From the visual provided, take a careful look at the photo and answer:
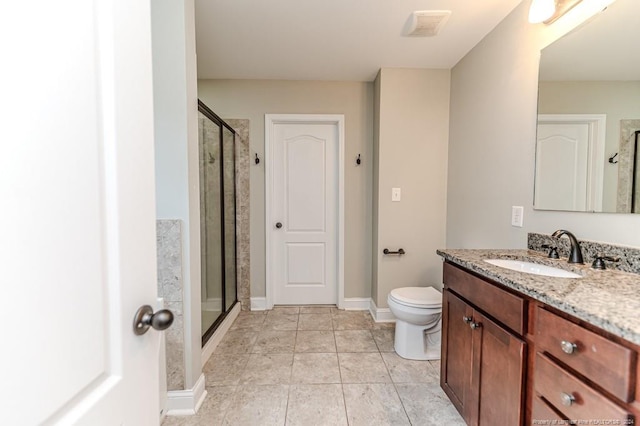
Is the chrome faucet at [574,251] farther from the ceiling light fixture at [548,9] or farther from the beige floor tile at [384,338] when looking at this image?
the beige floor tile at [384,338]

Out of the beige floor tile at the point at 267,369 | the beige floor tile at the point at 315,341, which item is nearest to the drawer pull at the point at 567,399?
the beige floor tile at the point at 267,369

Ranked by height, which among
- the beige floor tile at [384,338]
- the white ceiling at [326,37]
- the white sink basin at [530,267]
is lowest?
the beige floor tile at [384,338]

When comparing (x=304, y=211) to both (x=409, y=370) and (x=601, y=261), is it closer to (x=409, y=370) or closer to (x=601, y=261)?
(x=409, y=370)

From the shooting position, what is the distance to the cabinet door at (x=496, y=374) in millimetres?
970

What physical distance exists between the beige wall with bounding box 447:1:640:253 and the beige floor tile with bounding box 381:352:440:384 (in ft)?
3.24

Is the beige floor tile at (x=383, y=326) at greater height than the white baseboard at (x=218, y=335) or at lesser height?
lesser

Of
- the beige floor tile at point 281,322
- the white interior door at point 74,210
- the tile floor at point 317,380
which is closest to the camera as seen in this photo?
the white interior door at point 74,210

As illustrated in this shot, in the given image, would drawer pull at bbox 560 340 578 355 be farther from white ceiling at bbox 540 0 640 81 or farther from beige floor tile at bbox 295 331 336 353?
beige floor tile at bbox 295 331 336 353

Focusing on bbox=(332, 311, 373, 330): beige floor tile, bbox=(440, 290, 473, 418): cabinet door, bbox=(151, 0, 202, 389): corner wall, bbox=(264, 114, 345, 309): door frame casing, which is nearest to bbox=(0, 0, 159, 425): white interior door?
bbox=(151, 0, 202, 389): corner wall

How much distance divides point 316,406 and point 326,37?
2481 mm

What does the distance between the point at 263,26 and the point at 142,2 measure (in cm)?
156

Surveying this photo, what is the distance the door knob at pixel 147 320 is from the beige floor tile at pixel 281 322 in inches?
80.7

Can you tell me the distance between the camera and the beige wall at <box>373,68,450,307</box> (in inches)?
99.6

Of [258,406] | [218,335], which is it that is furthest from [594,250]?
[218,335]
